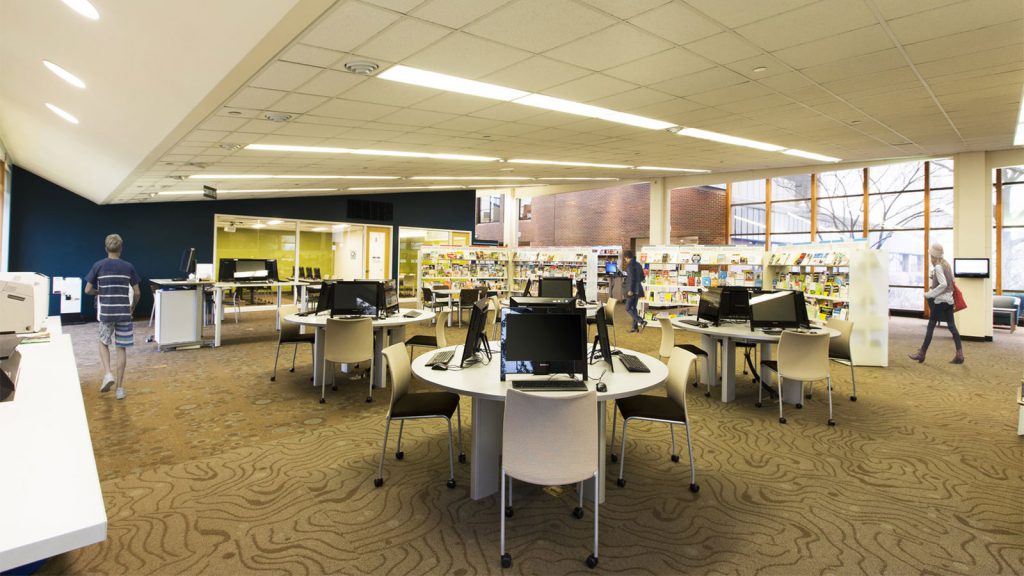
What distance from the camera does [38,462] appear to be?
139 cm

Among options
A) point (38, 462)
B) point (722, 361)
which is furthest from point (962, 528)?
point (38, 462)

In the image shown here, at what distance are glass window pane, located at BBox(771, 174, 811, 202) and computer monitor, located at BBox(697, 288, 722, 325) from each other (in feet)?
33.7

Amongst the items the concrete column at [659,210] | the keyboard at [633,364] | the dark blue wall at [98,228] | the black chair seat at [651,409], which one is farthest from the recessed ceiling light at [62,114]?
the concrete column at [659,210]

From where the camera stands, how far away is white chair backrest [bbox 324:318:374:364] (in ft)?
16.4

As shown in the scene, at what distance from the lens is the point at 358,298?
5648 millimetres

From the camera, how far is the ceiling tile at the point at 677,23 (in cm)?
326

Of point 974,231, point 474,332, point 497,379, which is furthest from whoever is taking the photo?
point 974,231

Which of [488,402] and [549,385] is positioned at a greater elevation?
[549,385]

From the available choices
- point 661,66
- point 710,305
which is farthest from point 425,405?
point 710,305

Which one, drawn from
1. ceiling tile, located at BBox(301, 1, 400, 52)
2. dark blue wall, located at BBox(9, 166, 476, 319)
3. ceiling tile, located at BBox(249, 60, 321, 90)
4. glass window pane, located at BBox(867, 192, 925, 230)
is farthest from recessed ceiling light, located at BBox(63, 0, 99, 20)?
glass window pane, located at BBox(867, 192, 925, 230)

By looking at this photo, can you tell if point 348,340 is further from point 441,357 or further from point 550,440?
point 550,440

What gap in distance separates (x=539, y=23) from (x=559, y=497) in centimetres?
317

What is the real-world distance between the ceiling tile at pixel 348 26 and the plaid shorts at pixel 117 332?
392cm

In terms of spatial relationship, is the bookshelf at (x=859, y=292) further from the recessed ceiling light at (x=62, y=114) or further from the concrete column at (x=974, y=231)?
the recessed ceiling light at (x=62, y=114)
